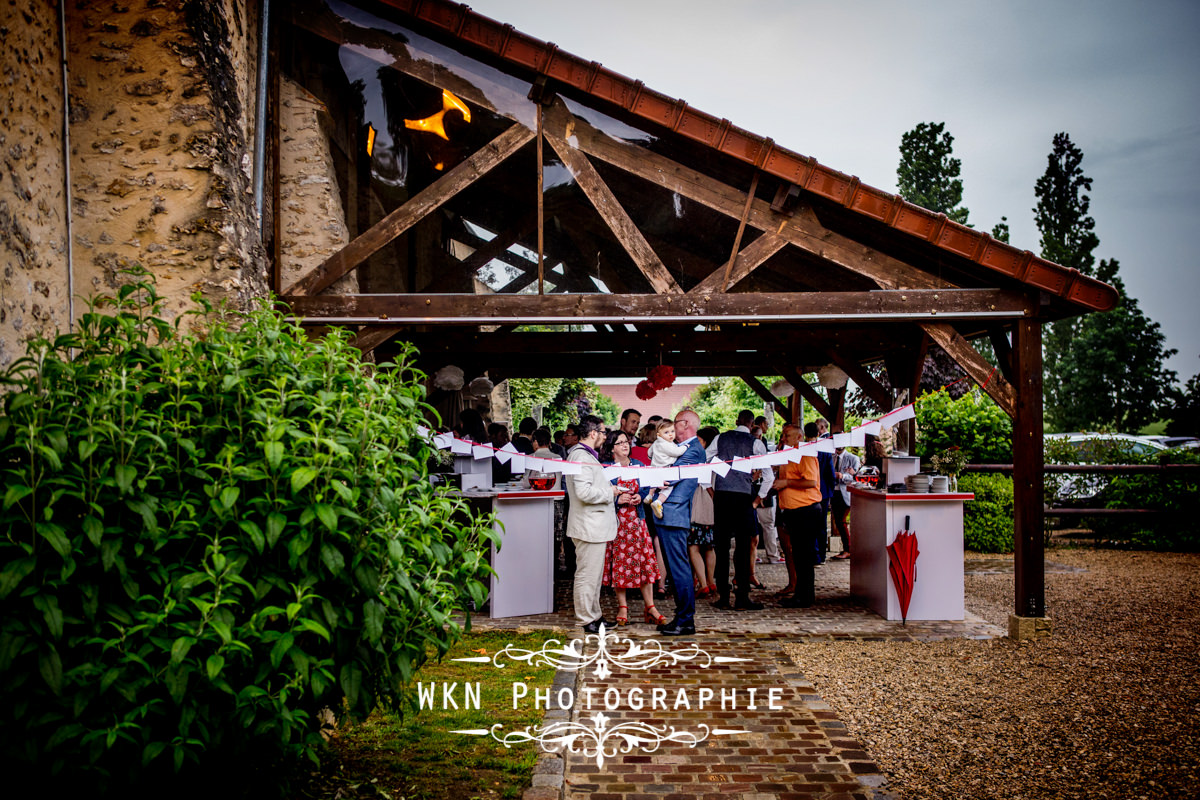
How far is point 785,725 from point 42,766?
11.3 ft

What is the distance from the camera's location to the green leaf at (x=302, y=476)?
2.27 m

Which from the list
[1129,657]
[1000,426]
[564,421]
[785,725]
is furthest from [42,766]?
[564,421]

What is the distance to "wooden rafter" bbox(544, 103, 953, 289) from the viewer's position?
20.6 ft

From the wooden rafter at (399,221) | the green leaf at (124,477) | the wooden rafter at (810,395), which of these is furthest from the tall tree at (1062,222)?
the green leaf at (124,477)

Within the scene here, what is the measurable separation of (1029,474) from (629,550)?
3542 millimetres

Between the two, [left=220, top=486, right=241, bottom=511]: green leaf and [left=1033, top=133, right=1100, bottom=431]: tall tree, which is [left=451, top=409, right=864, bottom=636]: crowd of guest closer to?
[left=220, top=486, right=241, bottom=511]: green leaf

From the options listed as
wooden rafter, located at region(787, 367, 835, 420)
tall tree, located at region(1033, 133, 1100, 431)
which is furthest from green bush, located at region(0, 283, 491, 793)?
tall tree, located at region(1033, 133, 1100, 431)

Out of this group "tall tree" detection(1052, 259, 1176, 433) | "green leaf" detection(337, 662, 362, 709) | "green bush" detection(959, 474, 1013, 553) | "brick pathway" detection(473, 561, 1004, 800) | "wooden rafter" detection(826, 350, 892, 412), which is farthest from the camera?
"tall tree" detection(1052, 259, 1176, 433)

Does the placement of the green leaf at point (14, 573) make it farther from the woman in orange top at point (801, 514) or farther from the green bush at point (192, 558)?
the woman in orange top at point (801, 514)

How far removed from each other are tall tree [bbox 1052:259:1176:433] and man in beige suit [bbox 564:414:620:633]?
3207cm

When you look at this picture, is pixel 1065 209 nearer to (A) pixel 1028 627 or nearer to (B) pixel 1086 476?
(B) pixel 1086 476

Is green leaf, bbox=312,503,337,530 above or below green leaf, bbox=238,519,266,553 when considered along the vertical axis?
above

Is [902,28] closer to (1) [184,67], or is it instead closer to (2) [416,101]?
(2) [416,101]

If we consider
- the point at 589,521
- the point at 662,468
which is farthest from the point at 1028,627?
the point at 589,521
